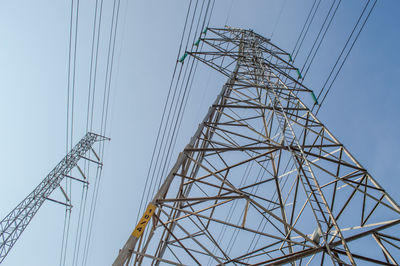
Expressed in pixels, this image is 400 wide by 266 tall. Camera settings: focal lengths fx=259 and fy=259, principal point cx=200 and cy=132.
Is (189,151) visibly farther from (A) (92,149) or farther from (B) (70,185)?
(A) (92,149)

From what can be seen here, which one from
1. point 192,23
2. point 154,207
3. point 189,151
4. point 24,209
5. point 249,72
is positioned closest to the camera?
point 154,207

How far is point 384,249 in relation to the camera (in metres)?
3.98

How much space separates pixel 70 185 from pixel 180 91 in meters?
9.74

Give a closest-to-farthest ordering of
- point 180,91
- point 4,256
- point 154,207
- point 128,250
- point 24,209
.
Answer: point 128,250
point 154,207
point 180,91
point 4,256
point 24,209

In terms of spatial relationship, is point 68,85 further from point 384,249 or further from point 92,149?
point 92,149

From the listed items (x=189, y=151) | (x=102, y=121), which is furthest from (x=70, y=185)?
(x=189, y=151)

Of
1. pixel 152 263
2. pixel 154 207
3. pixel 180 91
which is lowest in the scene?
pixel 152 263

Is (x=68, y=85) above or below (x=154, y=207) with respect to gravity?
above

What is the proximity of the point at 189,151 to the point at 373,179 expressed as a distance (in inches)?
131

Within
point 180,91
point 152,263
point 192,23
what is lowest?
point 152,263

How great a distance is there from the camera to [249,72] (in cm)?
812

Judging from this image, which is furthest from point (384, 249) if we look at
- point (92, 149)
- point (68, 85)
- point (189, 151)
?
point (92, 149)

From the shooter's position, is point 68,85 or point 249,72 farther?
point 249,72

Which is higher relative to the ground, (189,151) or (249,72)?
(249,72)
